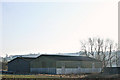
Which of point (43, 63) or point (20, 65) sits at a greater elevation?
point (43, 63)

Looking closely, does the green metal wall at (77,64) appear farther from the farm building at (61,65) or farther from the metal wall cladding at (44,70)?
the metal wall cladding at (44,70)

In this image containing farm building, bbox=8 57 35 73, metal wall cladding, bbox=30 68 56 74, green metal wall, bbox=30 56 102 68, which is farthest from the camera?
farm building, bbox=8 57 35 73

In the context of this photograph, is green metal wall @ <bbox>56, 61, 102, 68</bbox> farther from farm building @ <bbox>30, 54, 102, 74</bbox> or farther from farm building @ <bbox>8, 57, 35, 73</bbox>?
farm building @ <bbox>8, 57, 35, 73</bbox>

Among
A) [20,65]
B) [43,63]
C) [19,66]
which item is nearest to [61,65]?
[43,63]

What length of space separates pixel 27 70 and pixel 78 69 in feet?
35.4

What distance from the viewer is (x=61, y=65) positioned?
133ft

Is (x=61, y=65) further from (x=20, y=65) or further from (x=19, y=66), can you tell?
(x=19, y=66)

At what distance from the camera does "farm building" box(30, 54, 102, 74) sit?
40250 millimetres

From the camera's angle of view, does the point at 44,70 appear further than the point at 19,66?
No

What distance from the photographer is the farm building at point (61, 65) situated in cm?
4025

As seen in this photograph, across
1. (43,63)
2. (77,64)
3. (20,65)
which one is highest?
(43,63)

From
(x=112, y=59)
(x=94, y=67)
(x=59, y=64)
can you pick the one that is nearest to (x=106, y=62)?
(x=112, y=59)

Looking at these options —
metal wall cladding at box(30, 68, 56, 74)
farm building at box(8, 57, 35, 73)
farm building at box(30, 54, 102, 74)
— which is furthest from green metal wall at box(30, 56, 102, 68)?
farm building at box(8, 57, 35, 73)

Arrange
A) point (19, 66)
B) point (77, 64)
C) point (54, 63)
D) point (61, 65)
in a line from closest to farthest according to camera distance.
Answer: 1. point (54, 63)
2. point (61, 65)
3. point (77, 64)
4. point (19, 66)
